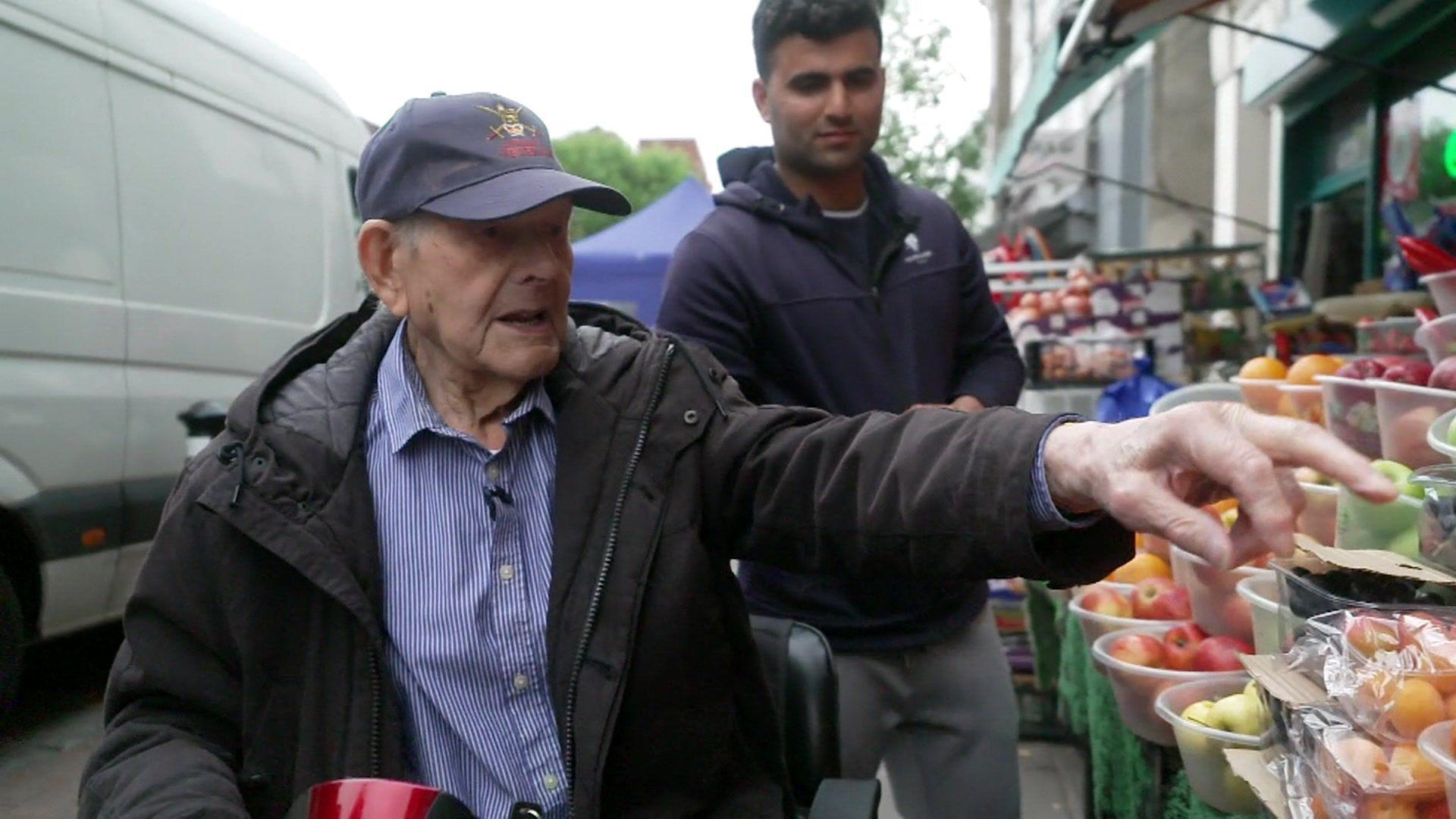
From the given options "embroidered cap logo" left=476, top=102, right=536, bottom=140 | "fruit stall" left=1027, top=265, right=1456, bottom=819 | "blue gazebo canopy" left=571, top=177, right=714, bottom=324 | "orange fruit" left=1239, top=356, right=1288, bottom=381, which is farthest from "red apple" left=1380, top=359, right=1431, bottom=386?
"blue gazebo canopy" left=571, top=177, right=714, bottom=324

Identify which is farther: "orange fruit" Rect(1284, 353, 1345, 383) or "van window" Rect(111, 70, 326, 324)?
"van window" Rect(111, 70, 326, 324)

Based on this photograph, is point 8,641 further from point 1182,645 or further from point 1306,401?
point 1306,401

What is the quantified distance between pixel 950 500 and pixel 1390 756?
1.91 ft

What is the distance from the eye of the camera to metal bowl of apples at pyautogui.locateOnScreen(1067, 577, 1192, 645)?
10.0 feet

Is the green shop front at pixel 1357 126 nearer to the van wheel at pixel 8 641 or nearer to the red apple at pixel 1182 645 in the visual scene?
the red apple at pixel 1182 645

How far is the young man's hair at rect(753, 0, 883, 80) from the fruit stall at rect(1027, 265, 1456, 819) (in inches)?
47.6

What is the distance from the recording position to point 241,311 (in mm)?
6156

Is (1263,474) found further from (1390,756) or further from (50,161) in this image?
(50,161)

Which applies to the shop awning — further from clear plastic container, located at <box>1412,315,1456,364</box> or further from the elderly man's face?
the elderly man's face

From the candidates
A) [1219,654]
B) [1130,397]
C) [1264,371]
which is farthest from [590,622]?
[1130,397]

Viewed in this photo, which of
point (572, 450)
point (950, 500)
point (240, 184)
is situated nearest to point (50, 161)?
point (240, 184)

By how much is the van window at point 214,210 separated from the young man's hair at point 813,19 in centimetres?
349

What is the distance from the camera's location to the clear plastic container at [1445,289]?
2.54m

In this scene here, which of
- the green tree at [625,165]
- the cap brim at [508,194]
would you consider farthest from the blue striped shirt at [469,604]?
the green tree at [625,165]
